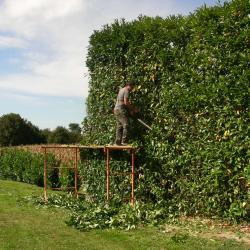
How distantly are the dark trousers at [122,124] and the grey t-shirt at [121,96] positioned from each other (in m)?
0.10

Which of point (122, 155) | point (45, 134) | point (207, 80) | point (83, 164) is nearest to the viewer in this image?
point (207, 80)

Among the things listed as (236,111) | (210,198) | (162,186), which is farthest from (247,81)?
(162,186)

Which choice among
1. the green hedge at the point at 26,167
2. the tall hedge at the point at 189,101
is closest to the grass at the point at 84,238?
the tall hedge at the point at 189,101

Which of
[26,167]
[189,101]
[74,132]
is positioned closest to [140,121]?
[189,101]

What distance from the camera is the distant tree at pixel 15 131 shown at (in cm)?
4706

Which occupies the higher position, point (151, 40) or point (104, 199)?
point (151, 40)

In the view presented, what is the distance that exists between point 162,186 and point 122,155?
5.10ft

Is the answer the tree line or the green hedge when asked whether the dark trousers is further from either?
the tree line

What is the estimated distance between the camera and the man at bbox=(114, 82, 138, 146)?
39.2ft

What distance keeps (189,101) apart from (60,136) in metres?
→ 37.7

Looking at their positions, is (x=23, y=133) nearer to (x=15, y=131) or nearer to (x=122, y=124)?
(x=15, y=131)

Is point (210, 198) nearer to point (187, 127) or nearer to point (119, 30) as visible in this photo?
point (187, 127)

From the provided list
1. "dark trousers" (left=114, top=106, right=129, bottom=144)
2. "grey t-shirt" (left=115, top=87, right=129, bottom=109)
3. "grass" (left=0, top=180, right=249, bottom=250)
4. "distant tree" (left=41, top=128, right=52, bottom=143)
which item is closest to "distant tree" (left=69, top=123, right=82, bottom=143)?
"distant tree" (left=41, top=128, right=52, bottom=143)

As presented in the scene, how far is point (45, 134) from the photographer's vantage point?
5031 cm
